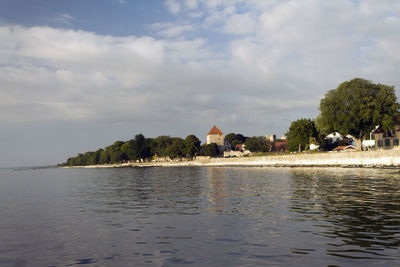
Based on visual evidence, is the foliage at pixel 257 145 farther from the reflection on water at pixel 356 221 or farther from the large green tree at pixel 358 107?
the reflection on water at pixel 356 221

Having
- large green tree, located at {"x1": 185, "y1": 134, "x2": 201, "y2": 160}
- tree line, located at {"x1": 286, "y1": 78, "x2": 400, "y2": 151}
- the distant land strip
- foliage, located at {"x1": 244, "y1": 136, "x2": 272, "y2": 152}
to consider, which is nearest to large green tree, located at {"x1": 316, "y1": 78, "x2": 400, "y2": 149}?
tree line, located at {"x1": 286, "y1": 78, "x2": 400, "y2": 151}

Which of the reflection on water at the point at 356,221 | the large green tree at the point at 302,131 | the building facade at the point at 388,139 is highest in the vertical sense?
the large green tree at the point at 302,131

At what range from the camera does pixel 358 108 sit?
3184 inches

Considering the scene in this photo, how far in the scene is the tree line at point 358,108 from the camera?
79.2 m

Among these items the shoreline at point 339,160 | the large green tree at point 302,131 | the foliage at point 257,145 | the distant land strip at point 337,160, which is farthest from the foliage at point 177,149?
the large green tree at point 302,131

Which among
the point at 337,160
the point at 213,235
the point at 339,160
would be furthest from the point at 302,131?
the point at 213,235

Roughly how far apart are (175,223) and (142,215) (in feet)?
11.3

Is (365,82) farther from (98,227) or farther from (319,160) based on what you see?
(98,227)

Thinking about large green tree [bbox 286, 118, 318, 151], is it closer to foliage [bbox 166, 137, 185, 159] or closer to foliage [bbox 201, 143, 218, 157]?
foliage [bbox 201, 143, 218, 157]

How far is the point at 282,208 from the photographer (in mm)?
18469

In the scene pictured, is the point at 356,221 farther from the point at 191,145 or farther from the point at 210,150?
the point at 210,150

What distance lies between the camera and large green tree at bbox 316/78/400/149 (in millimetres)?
79125

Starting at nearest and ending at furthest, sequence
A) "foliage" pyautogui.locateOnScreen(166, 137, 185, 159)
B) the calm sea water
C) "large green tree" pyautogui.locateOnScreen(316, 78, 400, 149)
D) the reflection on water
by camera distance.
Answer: the calm sea water < the reflection on water < "large green tree" pyautogui.locateOnScreen(316, 78, 400, 149) < "foliage" pyautogui.locateOnScreen(166, 137, 185, 159)

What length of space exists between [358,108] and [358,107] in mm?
301
